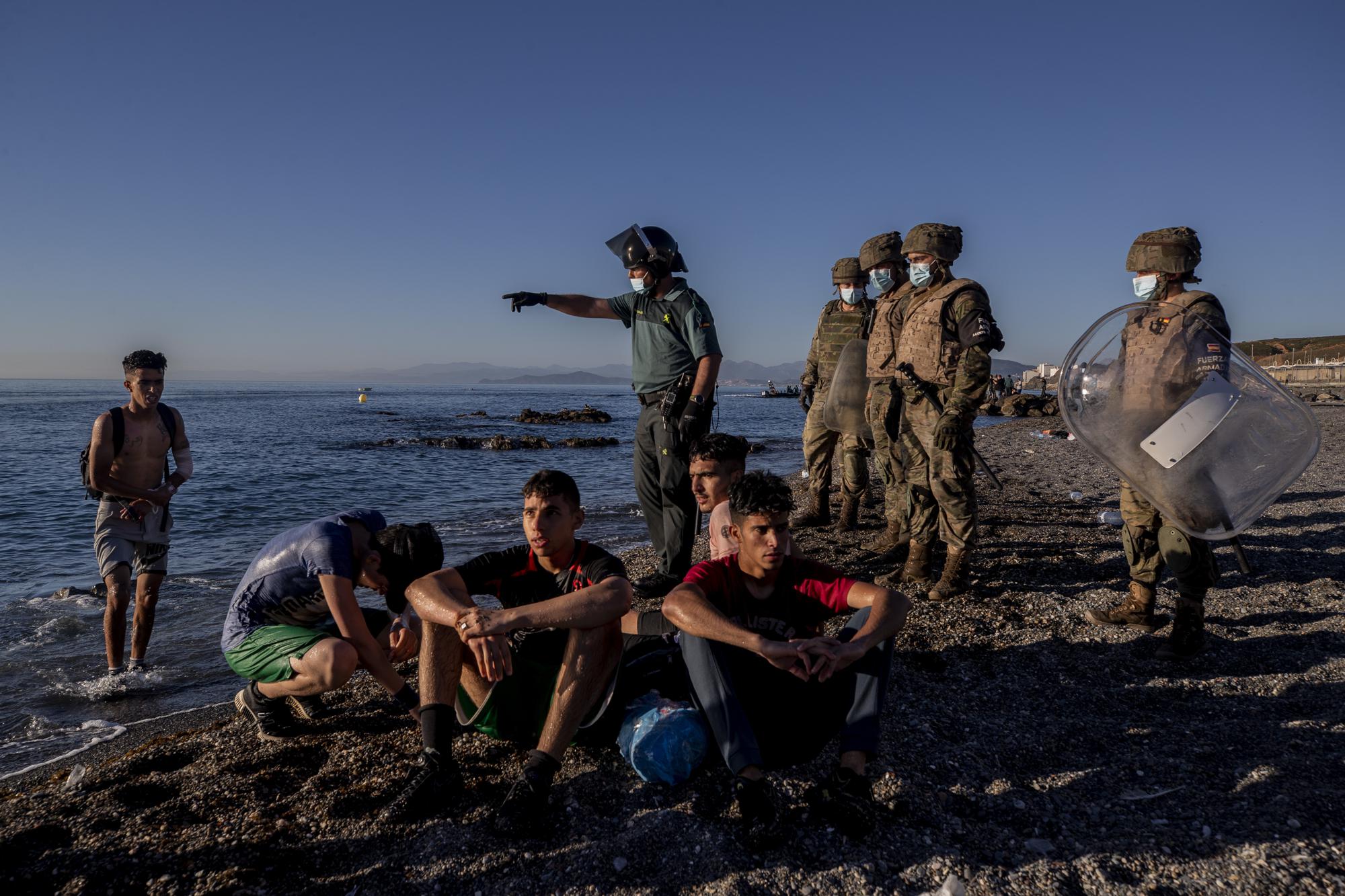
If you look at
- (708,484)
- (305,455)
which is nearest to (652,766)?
(708,484)

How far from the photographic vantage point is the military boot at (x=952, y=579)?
5180mm

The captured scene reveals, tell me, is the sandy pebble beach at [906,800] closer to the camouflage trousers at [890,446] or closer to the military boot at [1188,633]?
the military boot at [1188,633]

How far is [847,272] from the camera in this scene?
26.4 feet

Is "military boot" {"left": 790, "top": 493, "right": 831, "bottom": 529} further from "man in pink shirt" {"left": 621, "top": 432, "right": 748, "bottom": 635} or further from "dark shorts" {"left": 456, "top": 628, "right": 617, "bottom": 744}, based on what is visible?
"dark shorts" {"left": 456, "top": 628, "right": 617, "bottom": 744}

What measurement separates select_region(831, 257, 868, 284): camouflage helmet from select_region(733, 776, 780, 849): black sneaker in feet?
20.8

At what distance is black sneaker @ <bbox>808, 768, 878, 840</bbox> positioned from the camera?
8.27 feet

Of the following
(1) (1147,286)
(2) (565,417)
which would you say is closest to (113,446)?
(1) (1147,286)

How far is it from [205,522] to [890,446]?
10.5 meters

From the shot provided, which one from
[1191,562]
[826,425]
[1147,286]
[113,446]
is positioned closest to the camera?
[1191,562]

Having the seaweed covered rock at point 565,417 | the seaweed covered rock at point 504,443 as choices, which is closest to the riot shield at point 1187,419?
the seaweed covered rock at point 504,443

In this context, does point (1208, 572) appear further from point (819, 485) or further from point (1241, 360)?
point (819, 485)

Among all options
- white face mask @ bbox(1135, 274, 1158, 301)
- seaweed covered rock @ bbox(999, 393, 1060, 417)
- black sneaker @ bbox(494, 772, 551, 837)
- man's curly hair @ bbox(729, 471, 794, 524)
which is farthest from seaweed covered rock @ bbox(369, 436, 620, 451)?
black sneaker @ bbox(494, 772, 551, 837)

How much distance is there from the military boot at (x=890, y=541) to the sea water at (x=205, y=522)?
3.25 metres

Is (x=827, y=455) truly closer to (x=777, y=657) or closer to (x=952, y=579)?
(x=952, y=579)
